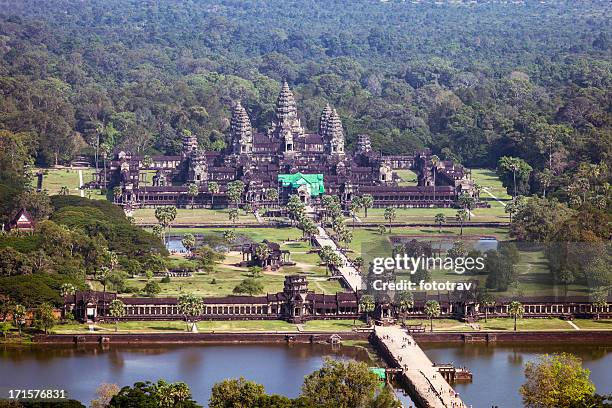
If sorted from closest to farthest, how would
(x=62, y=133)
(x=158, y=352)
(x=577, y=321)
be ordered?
1. (x=158, y=352)
2. (x=577, y=321)
3. (x=62, y=133)

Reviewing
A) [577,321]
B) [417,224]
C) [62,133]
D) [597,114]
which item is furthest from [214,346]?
[597,114]

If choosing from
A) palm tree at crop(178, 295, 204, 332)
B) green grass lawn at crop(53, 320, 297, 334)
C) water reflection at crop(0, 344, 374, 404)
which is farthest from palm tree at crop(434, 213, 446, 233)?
water reflection at crop(0, 344, 374, 404)

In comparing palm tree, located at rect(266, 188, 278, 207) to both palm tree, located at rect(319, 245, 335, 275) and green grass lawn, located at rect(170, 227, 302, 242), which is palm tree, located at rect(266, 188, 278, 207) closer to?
green grass lawn, located at rect(170, 227, 302, 242)

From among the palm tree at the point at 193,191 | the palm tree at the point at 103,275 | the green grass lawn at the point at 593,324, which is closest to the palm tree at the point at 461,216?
the palm tree at the point at 193,191

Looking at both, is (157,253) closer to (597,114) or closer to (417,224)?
(417,224)

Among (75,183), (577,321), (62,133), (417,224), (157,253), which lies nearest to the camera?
(577,321)

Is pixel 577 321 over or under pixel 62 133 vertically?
under

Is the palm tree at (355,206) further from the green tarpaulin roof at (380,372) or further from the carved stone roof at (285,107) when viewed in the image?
the green tarpaulin roof at (380,372)
